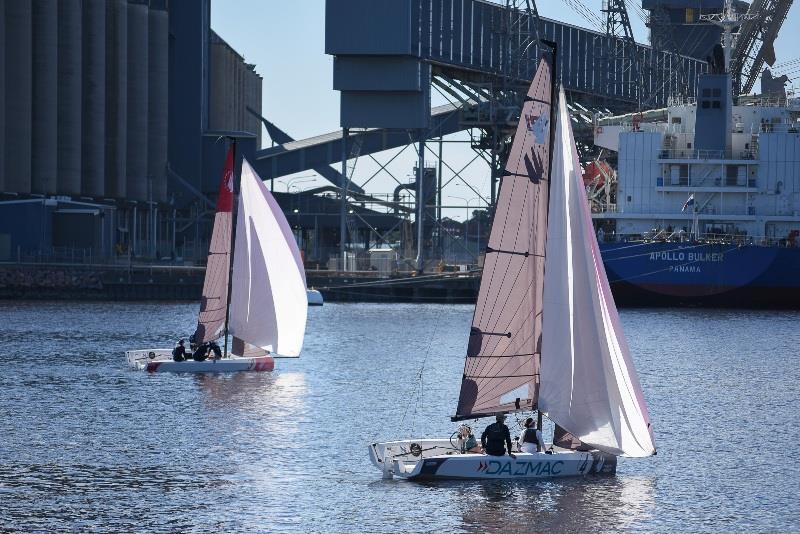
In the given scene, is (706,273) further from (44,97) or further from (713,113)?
(44,97)

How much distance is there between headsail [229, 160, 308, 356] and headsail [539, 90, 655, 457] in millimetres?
23120

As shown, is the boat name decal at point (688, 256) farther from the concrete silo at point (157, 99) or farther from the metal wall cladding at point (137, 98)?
the concrete silo at point (157, 99)

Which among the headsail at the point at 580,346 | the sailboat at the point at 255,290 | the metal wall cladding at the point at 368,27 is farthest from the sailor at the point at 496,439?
the metal wall cladding at the point at 368,27

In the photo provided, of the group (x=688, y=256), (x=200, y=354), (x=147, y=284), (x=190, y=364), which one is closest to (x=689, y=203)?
(x=688, y=256)

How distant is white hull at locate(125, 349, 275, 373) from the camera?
55062 millimetres

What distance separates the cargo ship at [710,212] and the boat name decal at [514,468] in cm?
6522

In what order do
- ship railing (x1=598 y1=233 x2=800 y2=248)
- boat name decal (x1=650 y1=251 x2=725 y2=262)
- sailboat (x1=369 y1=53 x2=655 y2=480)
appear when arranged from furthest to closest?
ship railing (x1=598 y1=233 x2=800 y2=248), boat name decal (x1=650 y1=251 x2=725 y2=262), sailboat (x1=369 y1=53 x2=655 y2=480)

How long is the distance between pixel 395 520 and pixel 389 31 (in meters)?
76.8

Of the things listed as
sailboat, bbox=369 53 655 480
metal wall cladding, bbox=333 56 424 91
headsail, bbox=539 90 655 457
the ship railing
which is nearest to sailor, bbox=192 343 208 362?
sailboat, bbox=369 53 655 480

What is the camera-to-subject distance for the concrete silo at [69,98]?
4417 inches

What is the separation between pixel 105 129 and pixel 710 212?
45085 mm

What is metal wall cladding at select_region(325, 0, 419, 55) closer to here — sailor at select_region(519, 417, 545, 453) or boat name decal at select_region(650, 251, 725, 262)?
boat name decal at select_region(650, 251, 725, 262)

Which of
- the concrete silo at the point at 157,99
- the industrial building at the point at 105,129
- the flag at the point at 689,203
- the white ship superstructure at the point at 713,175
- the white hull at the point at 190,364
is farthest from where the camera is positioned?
the concrete silo at the point at 157,99

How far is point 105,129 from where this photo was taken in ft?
391
